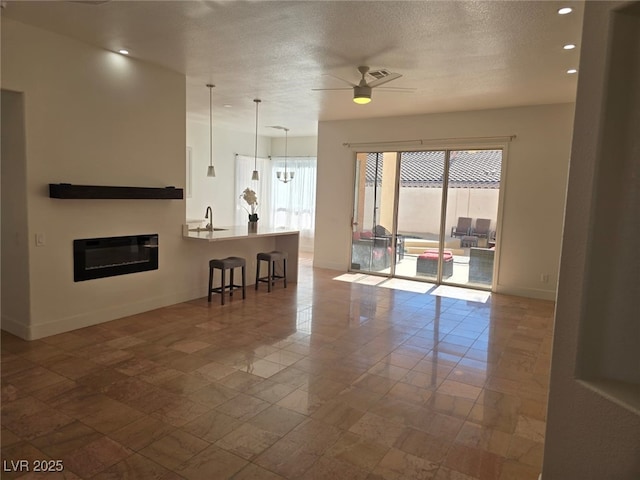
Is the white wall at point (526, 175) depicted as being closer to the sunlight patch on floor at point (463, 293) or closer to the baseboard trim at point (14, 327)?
the sunlight patch on floor at point (463, 293)

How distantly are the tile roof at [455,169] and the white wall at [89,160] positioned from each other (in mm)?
3904

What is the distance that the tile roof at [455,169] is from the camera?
6.79 metres

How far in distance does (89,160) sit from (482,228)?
562cm

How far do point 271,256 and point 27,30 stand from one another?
3831mm

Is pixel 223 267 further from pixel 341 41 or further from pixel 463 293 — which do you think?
pixel 463 293

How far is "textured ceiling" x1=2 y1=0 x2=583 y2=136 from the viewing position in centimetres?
330

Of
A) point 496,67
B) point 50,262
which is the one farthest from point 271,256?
point 496,67

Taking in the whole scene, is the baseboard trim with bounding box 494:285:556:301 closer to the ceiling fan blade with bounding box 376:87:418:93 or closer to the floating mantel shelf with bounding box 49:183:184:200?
the ceiling fan blade with bounding box 376:87:418:93

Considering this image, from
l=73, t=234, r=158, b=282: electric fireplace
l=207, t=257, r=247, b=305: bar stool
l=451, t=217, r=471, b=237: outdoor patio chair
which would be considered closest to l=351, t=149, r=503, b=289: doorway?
l=451, t=217, r=471, b=237: outdoor patio chair

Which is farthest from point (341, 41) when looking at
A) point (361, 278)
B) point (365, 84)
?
point (361, 278)

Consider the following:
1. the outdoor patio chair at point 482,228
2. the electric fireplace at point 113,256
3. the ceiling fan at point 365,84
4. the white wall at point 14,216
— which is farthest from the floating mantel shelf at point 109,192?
the outdoor patio chair at point 482,228

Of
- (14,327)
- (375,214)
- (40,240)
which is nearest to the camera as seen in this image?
(40,240)

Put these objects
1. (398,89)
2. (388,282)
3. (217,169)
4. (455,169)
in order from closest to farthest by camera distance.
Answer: (398,89)
(455,169)
(388,282)
(217,169)

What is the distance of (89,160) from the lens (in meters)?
4.38
